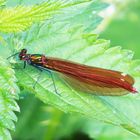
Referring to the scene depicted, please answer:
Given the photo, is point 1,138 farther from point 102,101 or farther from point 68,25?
point 68,25

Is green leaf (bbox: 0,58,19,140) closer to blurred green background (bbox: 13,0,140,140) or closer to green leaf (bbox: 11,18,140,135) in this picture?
green leaf (bbox: 11,18,140,135)

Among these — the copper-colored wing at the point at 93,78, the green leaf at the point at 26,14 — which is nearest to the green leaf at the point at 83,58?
the copper-colored wing at the point at 93,78

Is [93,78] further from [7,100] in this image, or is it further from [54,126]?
[54,126]

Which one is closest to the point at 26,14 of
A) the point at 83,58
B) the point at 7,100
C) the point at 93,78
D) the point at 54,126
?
the point at 7,100

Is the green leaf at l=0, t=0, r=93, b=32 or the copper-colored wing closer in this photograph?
the green leaf at l=0, t=0, r=93, b=32

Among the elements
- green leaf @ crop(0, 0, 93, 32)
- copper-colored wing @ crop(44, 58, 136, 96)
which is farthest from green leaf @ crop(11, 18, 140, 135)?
green leaf @ crop(0, 0, 93, 32)

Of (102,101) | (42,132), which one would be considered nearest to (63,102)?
(102,101)

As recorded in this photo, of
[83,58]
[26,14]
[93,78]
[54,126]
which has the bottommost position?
[54,126]
